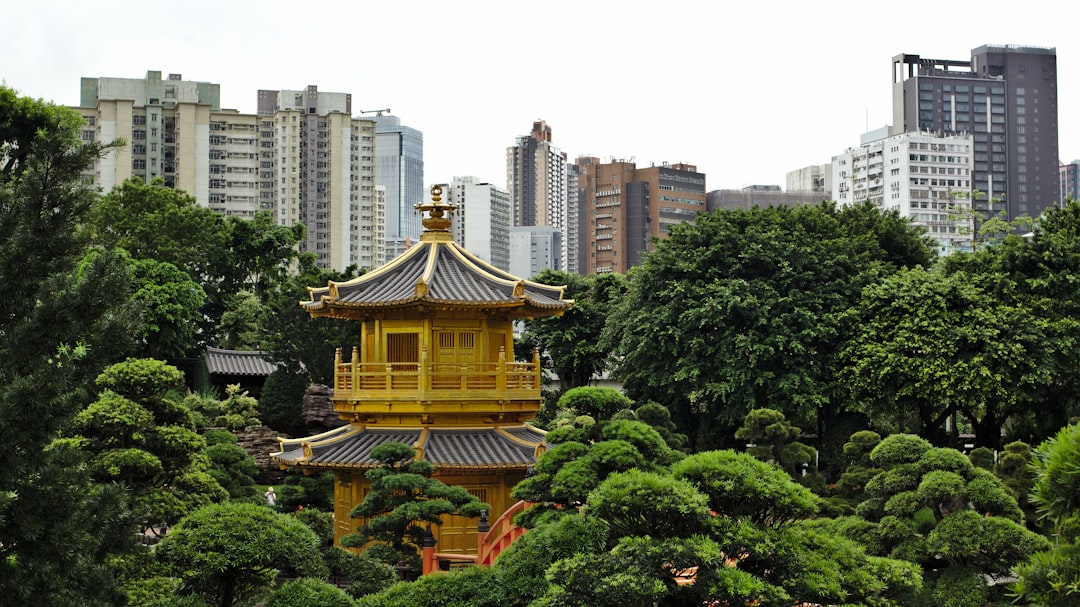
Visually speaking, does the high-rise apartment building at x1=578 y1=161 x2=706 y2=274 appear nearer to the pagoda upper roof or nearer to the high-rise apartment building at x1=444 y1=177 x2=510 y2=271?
the high-rise apartment building at x1=444 y1=177 x2=510 y2=271

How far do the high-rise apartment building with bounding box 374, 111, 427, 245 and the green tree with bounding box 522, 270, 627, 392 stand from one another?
111785mm

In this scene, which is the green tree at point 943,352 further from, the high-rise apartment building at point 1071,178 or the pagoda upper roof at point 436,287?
the high-rise apartment building at point 1071,178

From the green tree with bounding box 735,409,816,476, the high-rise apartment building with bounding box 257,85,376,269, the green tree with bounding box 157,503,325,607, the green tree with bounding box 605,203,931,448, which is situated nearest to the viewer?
the green tree with bounding box 157,503,325,607

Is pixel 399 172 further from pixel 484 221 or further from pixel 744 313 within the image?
pixel 744 313

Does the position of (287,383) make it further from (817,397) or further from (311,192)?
(311,192)

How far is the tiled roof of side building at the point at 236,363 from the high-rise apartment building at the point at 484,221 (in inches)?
2913

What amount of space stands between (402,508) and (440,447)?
11.1ft

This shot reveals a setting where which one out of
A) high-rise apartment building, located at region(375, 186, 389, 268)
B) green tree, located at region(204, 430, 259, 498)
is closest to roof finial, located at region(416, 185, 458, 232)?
green tree, located at region(204, 430, 259, 498)

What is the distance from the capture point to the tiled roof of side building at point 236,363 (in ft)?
131

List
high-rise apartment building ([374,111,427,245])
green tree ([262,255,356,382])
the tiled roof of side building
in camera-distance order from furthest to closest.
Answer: high-rise apartment building ([374,111,427,245]), the tiled roof of side building, green tree ([262,255,356,382])

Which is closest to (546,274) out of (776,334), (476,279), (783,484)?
(776,334)

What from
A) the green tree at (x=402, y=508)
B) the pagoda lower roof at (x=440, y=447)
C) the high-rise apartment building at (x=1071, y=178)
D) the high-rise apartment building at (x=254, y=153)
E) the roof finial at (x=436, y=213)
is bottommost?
the green tree at (x=402, y=508)

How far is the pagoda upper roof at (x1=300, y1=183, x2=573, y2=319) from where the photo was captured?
19.3m

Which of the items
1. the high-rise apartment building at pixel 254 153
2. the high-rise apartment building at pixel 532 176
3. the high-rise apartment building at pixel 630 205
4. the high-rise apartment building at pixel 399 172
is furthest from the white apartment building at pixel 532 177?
the high-rise apartment building at pixel 254 153
